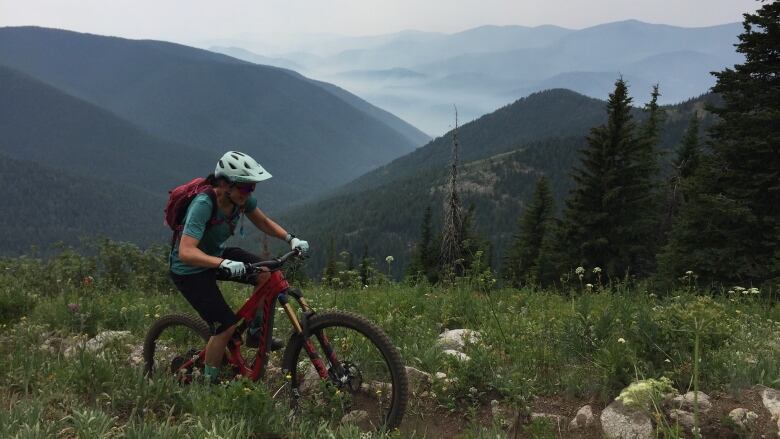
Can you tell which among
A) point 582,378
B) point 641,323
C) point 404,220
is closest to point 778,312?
point 641,323

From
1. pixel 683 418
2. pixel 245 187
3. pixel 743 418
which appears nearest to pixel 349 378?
pixel 245 187

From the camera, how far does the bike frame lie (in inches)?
173

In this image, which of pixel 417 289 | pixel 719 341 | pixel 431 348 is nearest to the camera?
pixel 719 341

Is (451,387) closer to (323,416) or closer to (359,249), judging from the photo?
(323,416)

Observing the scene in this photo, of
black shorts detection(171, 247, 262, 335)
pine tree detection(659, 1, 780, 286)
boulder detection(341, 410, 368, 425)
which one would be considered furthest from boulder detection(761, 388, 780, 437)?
pine tree detection(659, 1, 780, 286)

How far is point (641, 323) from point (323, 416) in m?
3.18

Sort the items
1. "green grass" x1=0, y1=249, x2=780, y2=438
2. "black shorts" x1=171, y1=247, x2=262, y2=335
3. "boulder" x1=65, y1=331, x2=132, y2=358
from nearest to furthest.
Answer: "green grass" x1=0, y1=249, x2=780, y2=438 → "black shorts" x1=171, y1=247, x2=262, y2=335 → "boulder" x1=65, y1=331, x2=132, y2=358

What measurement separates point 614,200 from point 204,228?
3023 cm

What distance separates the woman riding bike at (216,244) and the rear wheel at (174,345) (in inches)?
17.8

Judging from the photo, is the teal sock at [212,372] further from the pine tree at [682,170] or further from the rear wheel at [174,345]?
the pine tree at [682,170]

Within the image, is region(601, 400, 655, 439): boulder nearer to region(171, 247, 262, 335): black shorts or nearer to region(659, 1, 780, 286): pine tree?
region(171, 247, 262, 335): black shorts

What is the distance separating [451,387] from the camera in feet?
15.5

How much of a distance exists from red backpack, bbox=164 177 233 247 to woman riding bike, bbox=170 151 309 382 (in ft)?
0.08

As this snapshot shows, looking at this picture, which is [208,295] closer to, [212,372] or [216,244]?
[216,244]
